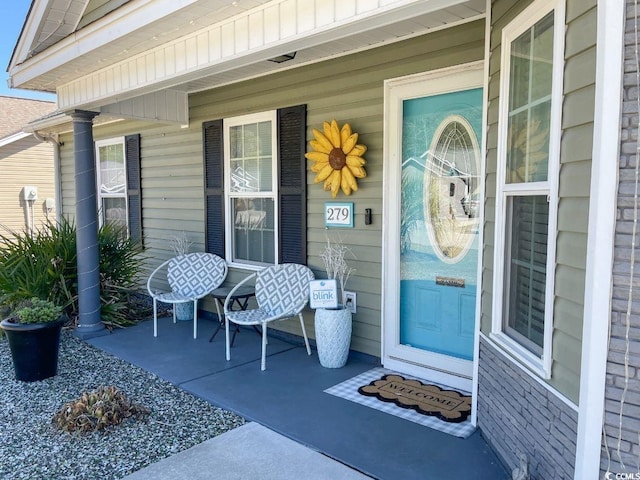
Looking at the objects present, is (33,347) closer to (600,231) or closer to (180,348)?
(180,348)

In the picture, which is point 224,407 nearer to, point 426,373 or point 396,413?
point 396,413

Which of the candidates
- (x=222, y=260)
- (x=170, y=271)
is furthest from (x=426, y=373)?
(x=170, y=271)

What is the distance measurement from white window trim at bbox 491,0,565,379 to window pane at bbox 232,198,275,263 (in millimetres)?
2738

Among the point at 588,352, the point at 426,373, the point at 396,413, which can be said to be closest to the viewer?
the point at 588,352

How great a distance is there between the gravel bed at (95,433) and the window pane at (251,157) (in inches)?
81.5

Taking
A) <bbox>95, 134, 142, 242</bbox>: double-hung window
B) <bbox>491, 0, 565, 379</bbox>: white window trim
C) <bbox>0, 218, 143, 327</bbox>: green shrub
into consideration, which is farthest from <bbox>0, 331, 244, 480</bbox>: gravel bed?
<bbox>95, 134, 142, 242</bbox>: double-hung window

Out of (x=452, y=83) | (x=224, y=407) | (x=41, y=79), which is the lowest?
(x=224, y=407)

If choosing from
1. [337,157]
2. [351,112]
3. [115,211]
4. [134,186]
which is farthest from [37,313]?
[115,211]

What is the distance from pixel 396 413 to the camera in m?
3.12

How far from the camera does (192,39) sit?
343 centimetres

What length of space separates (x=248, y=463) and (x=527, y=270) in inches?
66.9

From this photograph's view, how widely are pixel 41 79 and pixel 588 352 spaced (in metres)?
5.21

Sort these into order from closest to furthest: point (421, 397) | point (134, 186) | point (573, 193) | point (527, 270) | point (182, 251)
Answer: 1. point (573, 193)
2. point (527, 270)
3. point (421, 397)
4. point (182, 251)
5. point (134, 186)

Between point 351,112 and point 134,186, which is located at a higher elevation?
point 351,112
